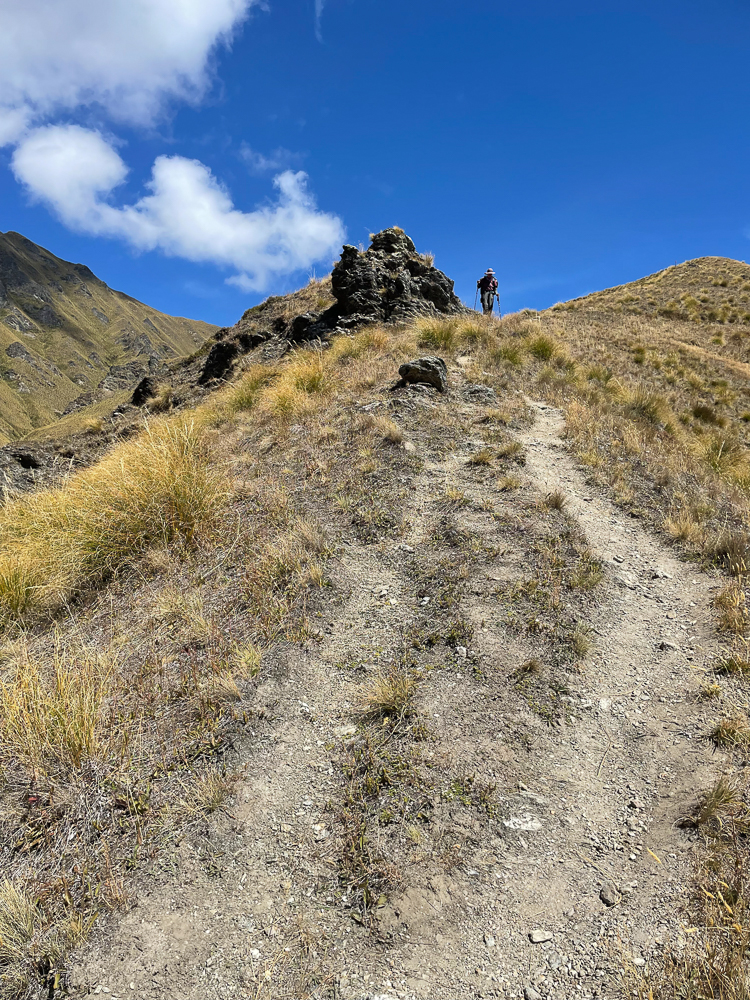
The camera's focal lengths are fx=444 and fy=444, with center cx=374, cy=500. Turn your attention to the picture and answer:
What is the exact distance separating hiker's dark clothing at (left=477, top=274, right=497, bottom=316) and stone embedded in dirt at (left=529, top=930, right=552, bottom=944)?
18.7 m

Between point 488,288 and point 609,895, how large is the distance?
18997 millimetres

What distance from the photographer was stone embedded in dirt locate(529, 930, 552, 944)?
2211mm

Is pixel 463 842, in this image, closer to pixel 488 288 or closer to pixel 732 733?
pixel 732 733

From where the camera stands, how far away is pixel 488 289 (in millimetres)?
17797

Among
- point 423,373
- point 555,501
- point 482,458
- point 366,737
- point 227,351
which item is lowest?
point 366,737

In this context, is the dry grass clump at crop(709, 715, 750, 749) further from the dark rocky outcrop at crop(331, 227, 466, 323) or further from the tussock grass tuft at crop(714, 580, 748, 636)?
the dark rocky outcrop at crop(331, 227, 466, 323)

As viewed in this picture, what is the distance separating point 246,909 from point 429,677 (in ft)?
6.07

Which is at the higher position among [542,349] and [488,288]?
[488,288]

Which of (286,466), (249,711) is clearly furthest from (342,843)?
(286,466)

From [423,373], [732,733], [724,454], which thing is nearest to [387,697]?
[732,733]

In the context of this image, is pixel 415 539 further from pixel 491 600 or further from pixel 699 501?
Result: pixel 699 501

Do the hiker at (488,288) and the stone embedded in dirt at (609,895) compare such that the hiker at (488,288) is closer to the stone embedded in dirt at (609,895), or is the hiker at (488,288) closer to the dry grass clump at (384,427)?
the dry grass clump at (384,427)

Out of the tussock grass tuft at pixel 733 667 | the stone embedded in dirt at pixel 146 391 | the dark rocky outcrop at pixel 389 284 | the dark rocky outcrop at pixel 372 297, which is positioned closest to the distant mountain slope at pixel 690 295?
the dark rocky outcrop at pixel 389 284

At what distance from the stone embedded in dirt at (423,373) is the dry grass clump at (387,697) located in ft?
21.8
